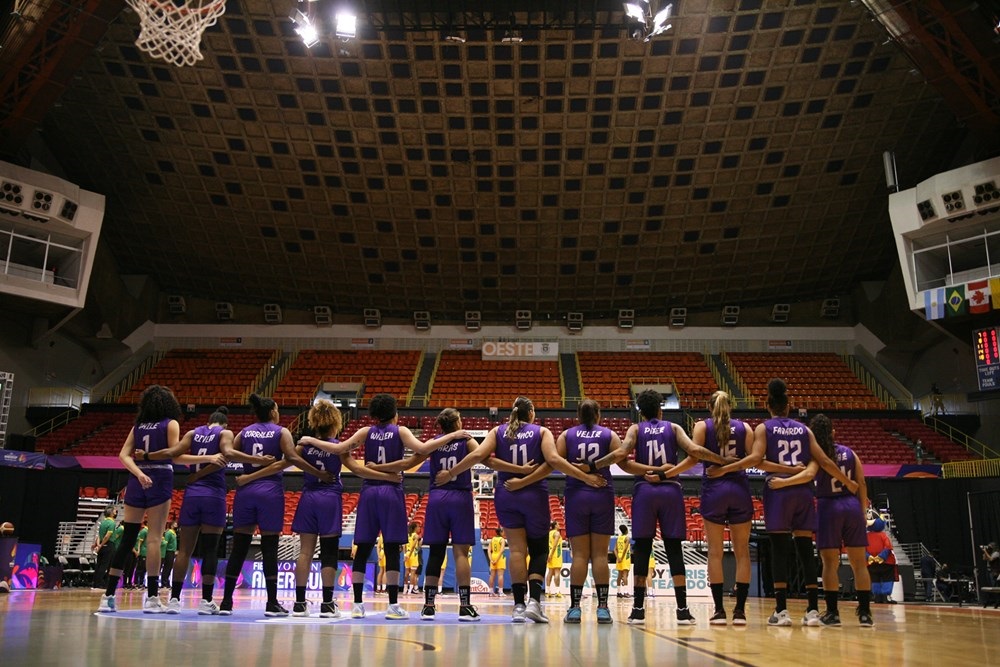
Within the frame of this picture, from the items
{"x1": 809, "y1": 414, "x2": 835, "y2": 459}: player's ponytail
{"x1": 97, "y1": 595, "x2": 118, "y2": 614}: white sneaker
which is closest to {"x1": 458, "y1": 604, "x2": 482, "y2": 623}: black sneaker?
{"x1": 97, "y1": 595, "x2": 118, "y2": 614}: white sneaker

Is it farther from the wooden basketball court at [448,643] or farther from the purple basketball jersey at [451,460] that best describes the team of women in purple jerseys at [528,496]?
the wooden basketball court at [448,643]

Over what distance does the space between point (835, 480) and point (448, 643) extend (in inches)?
195

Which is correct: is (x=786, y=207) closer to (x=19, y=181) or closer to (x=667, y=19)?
(x=667, y=19)

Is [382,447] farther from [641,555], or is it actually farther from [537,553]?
[641,555]

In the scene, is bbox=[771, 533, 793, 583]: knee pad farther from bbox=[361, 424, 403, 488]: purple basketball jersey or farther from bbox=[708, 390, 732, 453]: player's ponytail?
bbox=[361, 424, 403, 488]: purple basketball jersey

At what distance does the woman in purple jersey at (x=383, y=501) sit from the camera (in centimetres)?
837

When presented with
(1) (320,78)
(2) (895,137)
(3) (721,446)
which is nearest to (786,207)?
(2) (895,137)

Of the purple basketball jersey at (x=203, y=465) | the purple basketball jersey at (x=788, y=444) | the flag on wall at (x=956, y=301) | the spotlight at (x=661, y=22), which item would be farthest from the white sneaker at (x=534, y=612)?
the flag on wall at (x=956, y=301)

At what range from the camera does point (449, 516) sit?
829 centimetres

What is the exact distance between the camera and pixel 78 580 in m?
20.3

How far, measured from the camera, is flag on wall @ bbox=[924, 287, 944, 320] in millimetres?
23922

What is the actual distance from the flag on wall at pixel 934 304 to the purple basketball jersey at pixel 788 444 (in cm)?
1862

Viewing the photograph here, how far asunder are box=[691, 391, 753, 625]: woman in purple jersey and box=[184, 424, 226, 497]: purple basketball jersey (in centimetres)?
524

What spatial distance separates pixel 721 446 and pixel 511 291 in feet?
87.1
